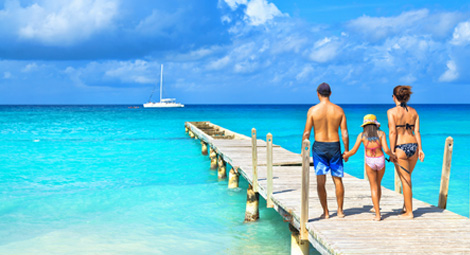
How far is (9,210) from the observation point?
36.8 ft

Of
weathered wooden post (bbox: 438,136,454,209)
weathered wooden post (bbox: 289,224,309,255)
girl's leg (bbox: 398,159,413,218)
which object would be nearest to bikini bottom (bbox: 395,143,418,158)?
girl's leg (bbox: 398,159,413,218)

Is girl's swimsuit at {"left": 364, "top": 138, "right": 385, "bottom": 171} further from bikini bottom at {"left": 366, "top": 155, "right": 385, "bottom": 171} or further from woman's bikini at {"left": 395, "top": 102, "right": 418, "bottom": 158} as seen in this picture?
woman's bikini at {"left": 395, "top": 102, "right": 418, "bottom": 158}

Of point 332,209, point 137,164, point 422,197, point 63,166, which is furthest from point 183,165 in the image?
point 332,209

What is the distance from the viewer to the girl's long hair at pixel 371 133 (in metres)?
5.76

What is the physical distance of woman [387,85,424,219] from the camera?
604 cm

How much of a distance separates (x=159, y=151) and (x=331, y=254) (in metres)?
19.8

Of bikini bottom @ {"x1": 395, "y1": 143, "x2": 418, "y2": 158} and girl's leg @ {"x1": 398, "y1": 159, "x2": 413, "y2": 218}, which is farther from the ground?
bikini bottom @ {"x1": 395, "y1": 143, "x2": 418, "y2": 158}

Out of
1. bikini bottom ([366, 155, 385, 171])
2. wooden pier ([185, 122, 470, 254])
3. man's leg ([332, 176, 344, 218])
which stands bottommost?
wooden pier ([185, 122, 470, 254])

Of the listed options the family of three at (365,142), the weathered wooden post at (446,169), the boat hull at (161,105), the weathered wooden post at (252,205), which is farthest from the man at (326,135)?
the boat hull at (161,105)

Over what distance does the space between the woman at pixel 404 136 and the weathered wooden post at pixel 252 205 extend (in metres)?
3.97

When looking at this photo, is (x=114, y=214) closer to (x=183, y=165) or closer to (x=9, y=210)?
(x=9, y=210)

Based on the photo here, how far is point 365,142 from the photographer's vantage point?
18.9 ft

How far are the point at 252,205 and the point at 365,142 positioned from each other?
4.39 meters

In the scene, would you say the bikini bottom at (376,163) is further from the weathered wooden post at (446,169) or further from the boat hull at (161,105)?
the boat hull at (161,105)
